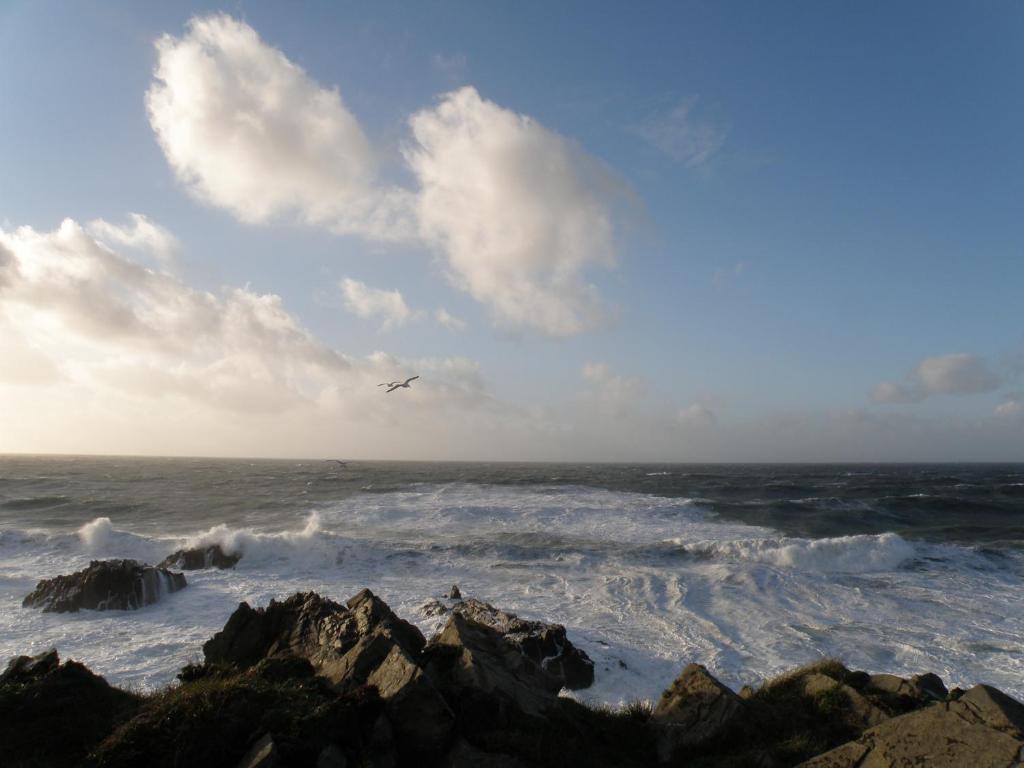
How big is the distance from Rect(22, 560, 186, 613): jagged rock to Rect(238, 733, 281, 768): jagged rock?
54.5ft

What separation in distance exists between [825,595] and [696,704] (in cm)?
1643

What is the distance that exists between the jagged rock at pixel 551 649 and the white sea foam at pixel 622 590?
638 millimetres

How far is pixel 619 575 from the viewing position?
23.8m

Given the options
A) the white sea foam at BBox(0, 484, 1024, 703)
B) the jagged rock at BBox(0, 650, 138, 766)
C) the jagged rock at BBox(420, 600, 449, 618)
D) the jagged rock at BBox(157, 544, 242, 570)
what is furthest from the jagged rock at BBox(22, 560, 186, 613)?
the jagged rock at BBox(0, 650, 138, 766)

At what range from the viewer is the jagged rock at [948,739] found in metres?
6.15

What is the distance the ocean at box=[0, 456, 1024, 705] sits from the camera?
15148 millimetres

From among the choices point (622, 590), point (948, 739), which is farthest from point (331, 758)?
point (622, 590)

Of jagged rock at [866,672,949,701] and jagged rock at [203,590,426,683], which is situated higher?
jagged rock at [203,590,426,683]

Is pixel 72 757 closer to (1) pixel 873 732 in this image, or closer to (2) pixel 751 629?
(1) pixel 873 732

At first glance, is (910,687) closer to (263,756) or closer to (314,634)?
(263,756)

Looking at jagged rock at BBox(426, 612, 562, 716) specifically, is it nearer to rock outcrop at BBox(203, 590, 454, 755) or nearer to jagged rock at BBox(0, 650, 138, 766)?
rock outcrop at BBox(203, 590, 454, 755)

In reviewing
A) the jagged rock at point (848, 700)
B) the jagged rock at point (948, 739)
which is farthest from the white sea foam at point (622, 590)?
the jagged rock at point (948, 739)

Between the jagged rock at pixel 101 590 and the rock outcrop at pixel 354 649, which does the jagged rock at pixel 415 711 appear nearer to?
the rock outcrop at pixel 354 649

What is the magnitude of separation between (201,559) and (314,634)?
759 inches
